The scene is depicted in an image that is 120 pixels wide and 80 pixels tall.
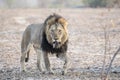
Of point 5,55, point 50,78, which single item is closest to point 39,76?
point 50,78

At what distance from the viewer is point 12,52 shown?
15797 millimetres

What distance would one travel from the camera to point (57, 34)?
415 inches

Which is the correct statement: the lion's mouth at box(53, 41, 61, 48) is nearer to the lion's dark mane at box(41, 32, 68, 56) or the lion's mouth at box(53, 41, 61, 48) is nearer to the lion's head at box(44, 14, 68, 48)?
the lion's head at box(44, 14, 68, 48)

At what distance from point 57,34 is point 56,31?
0.21 feet

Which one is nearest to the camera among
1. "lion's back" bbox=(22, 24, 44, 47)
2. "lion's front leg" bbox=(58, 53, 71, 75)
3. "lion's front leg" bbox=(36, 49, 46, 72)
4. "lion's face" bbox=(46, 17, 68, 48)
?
"lion's face" bbox=(46, 17, 68, 48)

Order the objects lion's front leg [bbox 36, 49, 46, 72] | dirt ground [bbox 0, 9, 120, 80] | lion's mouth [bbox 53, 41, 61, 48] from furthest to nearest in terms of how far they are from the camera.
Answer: lion's front leg [bbox 36, 49, 46, 72] → dirt ground [bbox 0, 9, 120, 80] → lion's mouth [bbox 53, 41, 61, 48]

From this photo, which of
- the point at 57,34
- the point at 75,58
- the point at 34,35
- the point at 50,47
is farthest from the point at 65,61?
the point at 75,58

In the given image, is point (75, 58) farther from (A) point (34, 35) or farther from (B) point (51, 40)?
(B) point (51, 40)

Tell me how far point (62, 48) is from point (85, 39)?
885 centimetres

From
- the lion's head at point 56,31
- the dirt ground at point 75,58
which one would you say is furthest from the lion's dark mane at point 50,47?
the dirt ground at point 75,58

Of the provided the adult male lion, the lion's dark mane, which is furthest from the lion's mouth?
the lion's dark mane

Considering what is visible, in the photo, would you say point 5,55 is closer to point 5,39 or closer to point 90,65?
point 90,65

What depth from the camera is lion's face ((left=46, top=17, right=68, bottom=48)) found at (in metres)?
10.6

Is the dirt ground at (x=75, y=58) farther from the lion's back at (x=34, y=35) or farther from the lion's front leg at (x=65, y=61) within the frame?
the lion's back at (x=34, y=35)
